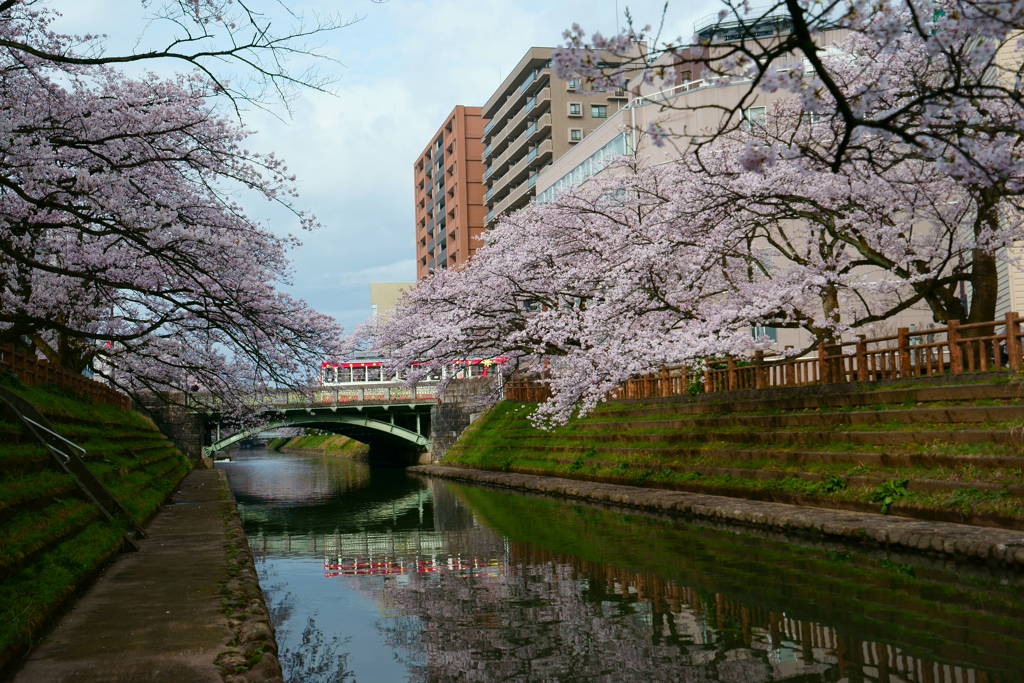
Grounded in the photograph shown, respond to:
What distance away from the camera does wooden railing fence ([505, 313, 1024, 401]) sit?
57.3 feet

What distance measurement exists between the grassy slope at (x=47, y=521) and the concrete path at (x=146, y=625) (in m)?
0.27

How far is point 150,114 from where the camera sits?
17234mm

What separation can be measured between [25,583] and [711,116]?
39.3 meters

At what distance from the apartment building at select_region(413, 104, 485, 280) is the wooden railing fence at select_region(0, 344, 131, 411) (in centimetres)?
6121

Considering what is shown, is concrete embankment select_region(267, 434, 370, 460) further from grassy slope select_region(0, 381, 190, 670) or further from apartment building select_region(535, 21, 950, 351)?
grassy slope select_region(0, 381, 190, 670)

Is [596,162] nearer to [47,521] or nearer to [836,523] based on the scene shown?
[836,523]

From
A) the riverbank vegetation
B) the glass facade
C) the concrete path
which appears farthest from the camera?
the riverbank vegetation

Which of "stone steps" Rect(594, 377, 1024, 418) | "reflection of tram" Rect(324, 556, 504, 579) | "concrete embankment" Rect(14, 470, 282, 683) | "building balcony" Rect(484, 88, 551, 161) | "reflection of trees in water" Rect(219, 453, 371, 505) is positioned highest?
A: "building balcony" Rect(484, 88, 551, 161)

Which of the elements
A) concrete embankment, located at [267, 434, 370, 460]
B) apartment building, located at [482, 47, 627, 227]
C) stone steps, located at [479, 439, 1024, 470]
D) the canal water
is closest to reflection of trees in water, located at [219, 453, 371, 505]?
stone steps, located at [479, 439, 1024, 470]

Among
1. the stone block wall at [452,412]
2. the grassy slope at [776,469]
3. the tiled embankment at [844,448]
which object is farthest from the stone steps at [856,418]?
the stone block wall at [452,412]

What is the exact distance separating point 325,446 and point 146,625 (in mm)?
96366

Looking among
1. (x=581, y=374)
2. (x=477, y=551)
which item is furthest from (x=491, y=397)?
(x=477, y=551)

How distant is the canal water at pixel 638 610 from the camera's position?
8.76 metres

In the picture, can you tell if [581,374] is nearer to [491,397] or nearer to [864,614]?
[864,614]
